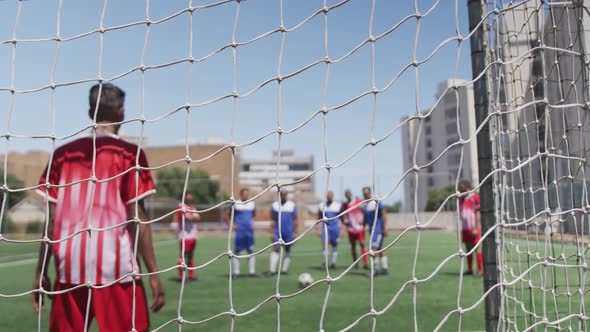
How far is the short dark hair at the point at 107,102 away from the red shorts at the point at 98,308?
28.4 inches

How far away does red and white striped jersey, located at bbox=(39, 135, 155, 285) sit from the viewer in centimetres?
206

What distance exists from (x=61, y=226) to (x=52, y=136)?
20.4 inches

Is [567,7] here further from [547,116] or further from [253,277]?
[253,277]

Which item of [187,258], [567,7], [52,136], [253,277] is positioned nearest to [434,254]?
[253,277]

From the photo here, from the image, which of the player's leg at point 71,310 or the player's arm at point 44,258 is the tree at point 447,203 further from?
the player's arm at point 44,258

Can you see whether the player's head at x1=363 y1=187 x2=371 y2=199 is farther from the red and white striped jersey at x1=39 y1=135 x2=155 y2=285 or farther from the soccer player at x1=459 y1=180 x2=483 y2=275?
the red and white striped jersey at x1=39 y1=135 x2=155 y2=285

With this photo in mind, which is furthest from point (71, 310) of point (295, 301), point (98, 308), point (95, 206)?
point (295, 301)

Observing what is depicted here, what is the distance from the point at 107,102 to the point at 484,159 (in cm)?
162

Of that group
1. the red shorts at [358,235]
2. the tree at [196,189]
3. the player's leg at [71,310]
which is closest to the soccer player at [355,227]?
the red shorts at [358,235]

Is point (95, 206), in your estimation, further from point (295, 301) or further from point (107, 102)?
point (295, 301)

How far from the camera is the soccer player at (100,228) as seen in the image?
2059 mm

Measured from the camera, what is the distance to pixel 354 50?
230cm

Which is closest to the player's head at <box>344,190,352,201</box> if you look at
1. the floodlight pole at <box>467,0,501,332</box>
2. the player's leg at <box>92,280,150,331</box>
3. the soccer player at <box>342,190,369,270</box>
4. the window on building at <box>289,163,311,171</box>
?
the soccer player at <box>342,190,369,270</box>

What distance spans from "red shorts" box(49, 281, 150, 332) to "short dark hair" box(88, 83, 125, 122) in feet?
2.36
